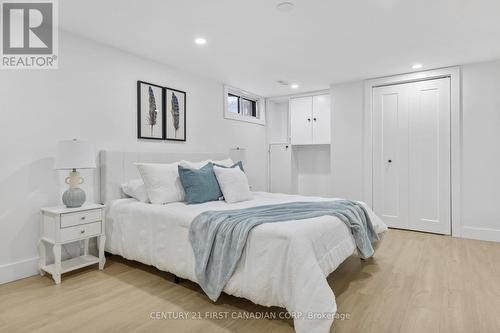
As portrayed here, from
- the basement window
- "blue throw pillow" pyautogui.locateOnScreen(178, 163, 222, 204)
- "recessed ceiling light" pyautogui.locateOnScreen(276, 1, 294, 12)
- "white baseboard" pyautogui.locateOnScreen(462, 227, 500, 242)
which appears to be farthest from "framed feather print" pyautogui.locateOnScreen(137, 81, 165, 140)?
"white baseboard" pyautogui.locateOnScreen(462, 227, 500, 242)

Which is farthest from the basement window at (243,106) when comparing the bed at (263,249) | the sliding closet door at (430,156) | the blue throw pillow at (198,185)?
the sliding closet door at (430,156)

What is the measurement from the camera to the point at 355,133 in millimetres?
4633

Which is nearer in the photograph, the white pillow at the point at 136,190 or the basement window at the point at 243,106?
the white pillow at the point at 136,190

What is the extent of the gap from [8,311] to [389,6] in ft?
12.1

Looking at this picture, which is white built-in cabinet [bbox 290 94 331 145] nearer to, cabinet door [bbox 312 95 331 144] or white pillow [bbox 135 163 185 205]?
cabinet door [bbox 312 95 331 144]

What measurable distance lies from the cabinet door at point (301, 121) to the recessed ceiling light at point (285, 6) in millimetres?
3055

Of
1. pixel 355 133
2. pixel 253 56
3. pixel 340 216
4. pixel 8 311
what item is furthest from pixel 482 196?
pixel 8 311

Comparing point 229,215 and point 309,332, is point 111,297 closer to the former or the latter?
point 229,215

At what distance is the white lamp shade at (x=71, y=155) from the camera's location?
246 centimetres

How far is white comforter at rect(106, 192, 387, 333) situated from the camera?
1.63 m

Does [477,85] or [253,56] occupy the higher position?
[253,56]

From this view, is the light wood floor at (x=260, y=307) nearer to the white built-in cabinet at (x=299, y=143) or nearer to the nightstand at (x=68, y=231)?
the nightstand at (x=68, y=231)

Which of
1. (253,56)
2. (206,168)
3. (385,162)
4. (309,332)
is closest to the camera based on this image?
(309,332)

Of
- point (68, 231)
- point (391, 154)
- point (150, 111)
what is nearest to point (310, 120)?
A: point (391, 154)
